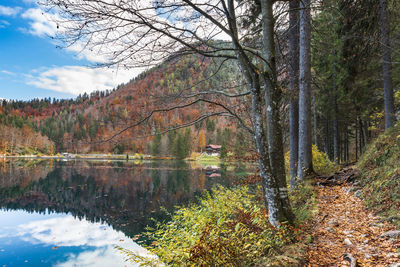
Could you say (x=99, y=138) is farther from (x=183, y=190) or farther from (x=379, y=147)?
(x=183, y=190)

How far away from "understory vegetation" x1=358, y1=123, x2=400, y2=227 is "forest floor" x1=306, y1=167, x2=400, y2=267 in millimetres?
201

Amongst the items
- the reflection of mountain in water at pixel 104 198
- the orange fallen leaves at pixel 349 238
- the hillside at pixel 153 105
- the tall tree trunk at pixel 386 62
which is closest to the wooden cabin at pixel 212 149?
the reflection of mountain in water at pixel 104 198

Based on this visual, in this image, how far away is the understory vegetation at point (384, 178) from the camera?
173 inches

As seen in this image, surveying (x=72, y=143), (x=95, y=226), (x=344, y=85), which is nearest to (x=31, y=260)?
(x=95, y=226)

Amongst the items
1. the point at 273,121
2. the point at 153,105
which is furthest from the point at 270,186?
the point at 153,105

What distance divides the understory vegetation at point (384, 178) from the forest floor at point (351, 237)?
201mm

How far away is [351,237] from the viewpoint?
148 inches

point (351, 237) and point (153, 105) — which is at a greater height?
point (153, 105)

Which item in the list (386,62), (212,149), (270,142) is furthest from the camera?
(212,149)

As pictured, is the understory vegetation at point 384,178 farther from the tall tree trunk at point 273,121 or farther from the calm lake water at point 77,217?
the calm lake water at point 77,217

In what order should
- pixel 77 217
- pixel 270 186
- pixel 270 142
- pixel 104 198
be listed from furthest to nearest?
pixel 104 198 < pixel 77 217 < pixel 270 142 < pixel 270 186

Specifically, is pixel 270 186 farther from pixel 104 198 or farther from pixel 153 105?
pixel 104 198

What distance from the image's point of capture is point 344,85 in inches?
589

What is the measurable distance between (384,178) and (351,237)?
102 inches
